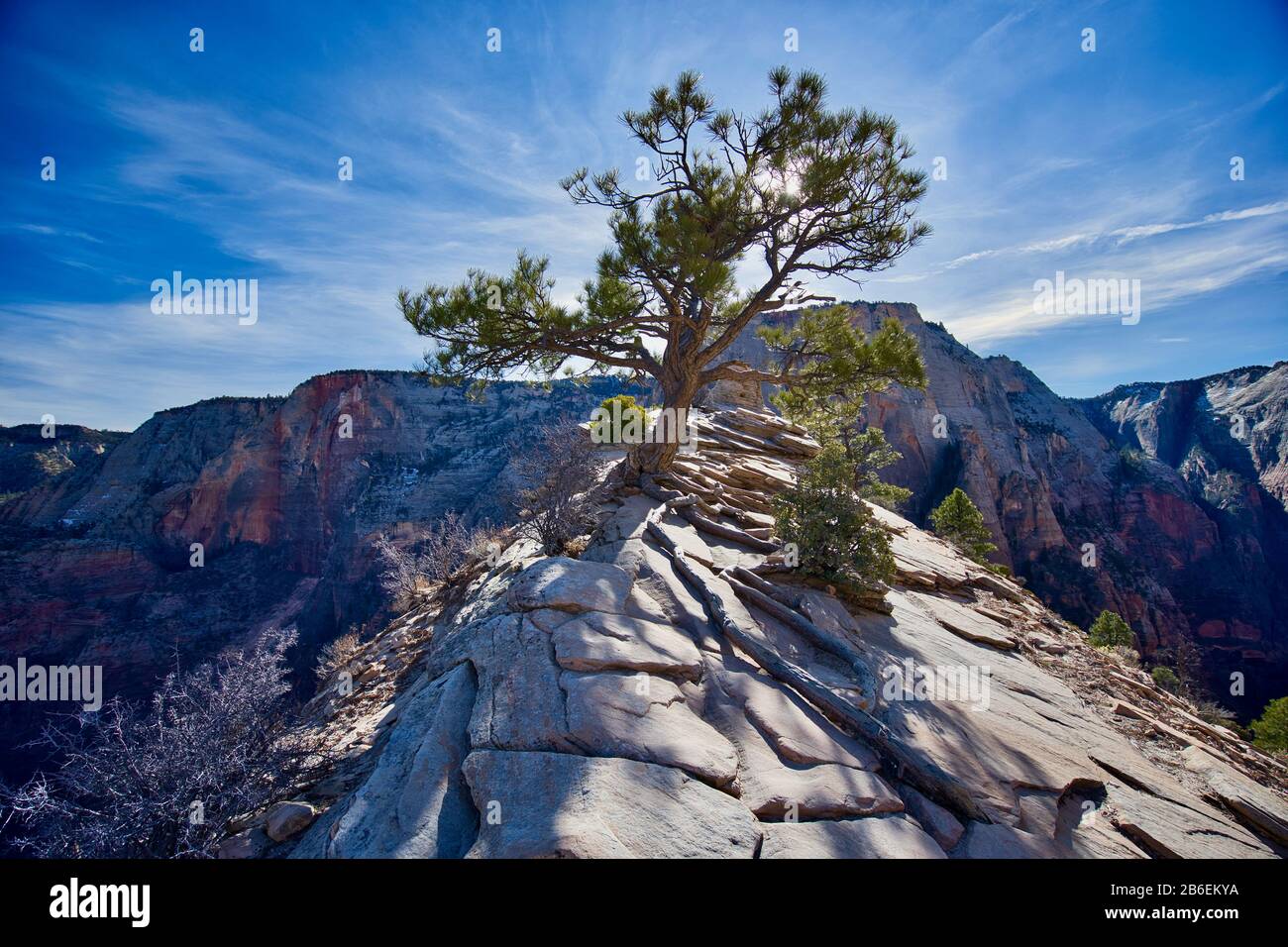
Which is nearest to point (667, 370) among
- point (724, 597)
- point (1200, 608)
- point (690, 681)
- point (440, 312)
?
point (440, 312)

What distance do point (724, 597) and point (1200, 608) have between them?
64.2m

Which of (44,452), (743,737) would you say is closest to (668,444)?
(743,737)

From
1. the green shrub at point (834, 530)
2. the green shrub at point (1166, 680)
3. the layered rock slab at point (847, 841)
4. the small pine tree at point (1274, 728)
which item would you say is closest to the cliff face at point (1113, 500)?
the green shrub at point (1166, 680)

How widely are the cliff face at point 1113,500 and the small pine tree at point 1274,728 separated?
26226 millimetres

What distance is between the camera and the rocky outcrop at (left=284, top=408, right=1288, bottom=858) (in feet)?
9.67

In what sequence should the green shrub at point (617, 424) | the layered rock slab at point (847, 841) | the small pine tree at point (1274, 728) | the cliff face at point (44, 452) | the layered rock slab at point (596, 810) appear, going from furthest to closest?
the cliff face at point (44, 452) < the small pine tree at point (1274, 728) < the green shrub at point (617, 424) < the layered rock slab at point (847, 841) < the layered rock slab at point (596, 810)

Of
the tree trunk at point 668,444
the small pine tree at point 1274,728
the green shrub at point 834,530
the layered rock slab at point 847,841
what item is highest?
the tree trunk at point 668,444

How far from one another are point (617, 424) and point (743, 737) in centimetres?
708

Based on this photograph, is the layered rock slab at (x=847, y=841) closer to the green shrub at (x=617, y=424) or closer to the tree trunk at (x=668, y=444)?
the green shrub at (x=617, y=424)

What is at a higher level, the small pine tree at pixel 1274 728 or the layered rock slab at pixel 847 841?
the layered rock slab at pixel 847 841

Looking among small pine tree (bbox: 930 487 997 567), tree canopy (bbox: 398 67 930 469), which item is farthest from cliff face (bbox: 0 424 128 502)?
small pine tree (bbox: 930 487 997 567)

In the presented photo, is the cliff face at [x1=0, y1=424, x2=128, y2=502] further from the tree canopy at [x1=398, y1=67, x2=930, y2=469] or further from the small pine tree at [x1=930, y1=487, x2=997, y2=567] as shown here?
the small pine tree at [x1=930, y1=487, x2=997, y2=567]

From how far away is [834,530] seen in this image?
6.64 metres

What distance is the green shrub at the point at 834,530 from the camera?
651 cm
